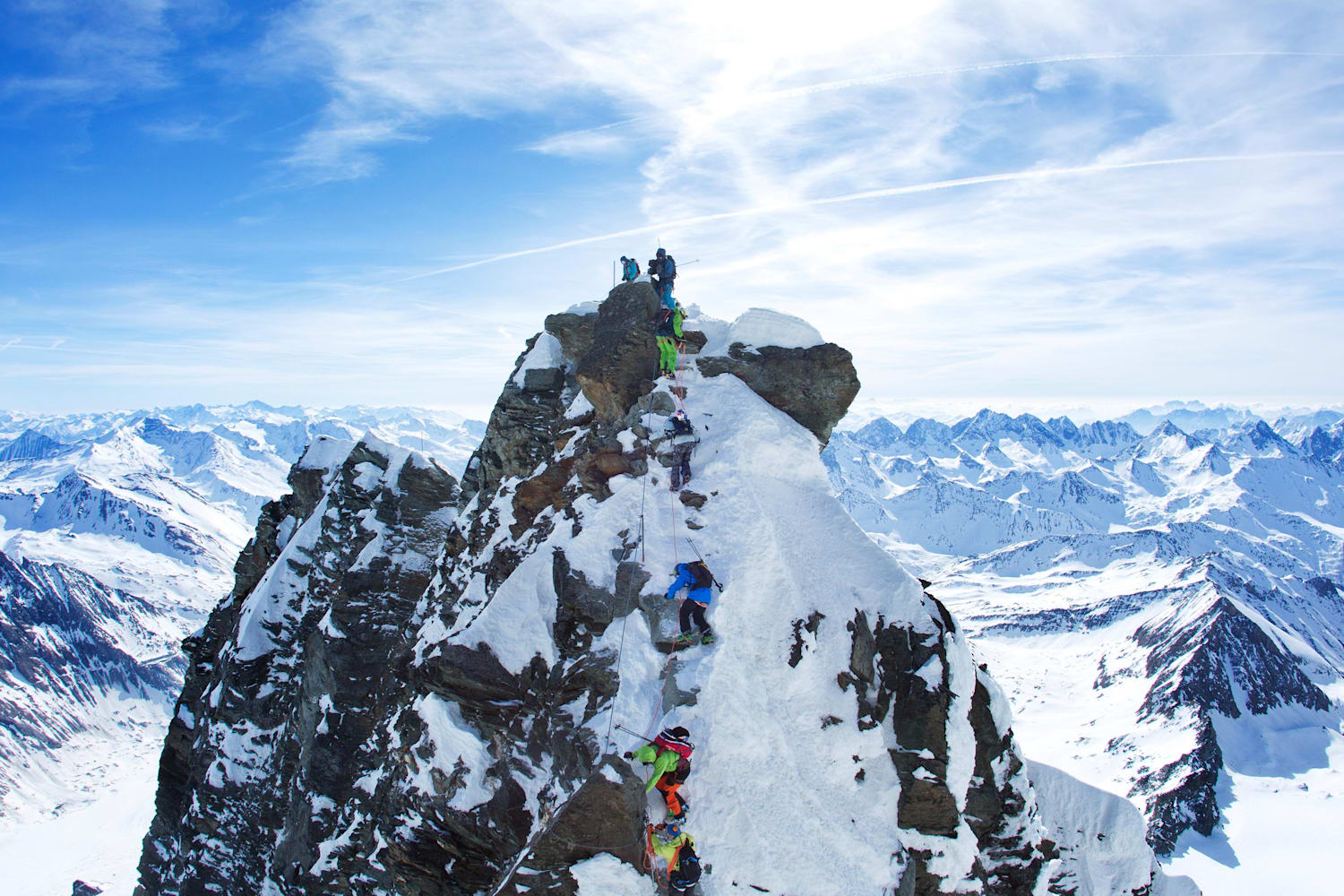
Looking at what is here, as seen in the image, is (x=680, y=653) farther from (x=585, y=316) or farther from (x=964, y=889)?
(x=585, y=316)

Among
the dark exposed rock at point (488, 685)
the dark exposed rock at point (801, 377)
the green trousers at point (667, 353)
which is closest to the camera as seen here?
the dark exposed rock at point (488, 685)

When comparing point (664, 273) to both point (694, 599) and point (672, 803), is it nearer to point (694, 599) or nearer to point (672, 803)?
point (694, 599)

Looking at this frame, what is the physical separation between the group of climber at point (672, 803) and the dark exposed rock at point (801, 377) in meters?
15.8

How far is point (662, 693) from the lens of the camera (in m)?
20.6

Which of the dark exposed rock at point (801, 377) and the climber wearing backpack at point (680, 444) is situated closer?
the climber wearing backpack at point (680, 444)

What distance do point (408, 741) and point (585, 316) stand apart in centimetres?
2120

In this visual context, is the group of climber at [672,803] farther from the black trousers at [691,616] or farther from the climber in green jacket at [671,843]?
the black trousers at [691,616]

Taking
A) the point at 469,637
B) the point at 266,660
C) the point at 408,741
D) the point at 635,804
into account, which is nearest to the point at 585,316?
the point at 469,637

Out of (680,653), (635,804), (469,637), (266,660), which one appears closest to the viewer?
(635,804)

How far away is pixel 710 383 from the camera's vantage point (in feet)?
98.4

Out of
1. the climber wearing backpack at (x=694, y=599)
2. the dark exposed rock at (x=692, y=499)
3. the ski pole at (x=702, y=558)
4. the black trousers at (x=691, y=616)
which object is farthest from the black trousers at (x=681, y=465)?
the black trousers at (x=691, y=616)

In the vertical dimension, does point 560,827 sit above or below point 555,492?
below

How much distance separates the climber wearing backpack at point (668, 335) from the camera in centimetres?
2852

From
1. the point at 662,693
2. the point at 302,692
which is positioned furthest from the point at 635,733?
the point at 302,692
